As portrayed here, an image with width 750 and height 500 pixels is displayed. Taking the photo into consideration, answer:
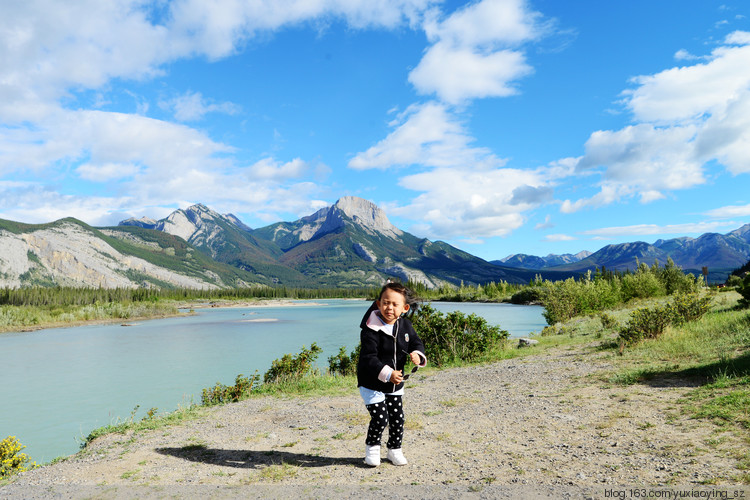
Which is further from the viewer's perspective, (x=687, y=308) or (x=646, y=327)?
(x=687, y=308)

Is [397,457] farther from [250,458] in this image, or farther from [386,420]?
[250,458]

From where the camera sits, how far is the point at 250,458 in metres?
6.65

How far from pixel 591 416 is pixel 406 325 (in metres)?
4.44

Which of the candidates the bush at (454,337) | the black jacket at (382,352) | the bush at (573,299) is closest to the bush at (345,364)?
the bush at (454,337)

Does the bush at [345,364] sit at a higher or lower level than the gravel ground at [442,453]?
lower

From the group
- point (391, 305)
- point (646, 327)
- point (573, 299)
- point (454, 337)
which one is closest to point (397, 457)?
point (391, 305)

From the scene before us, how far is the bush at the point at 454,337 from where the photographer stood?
17.5 metres

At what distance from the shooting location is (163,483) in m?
5.68

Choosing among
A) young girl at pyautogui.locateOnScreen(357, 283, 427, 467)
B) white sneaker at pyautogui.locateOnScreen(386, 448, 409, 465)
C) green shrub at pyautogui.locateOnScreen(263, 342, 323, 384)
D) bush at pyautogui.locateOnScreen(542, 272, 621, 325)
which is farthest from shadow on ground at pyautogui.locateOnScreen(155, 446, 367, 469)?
bush at pyautogui.locateOnScreen(542, 272, 621, 325)

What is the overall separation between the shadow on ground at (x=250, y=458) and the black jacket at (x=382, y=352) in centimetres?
128

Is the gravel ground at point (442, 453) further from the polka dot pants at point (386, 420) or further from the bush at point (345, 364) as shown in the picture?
the bush at point (345, 364)

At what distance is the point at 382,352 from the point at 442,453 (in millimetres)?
1952

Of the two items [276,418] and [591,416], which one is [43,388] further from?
[591,416]

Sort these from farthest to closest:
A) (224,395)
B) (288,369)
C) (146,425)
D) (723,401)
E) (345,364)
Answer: (345,364)
(288,369)
(224,395)
(146,425)
(723,401)
